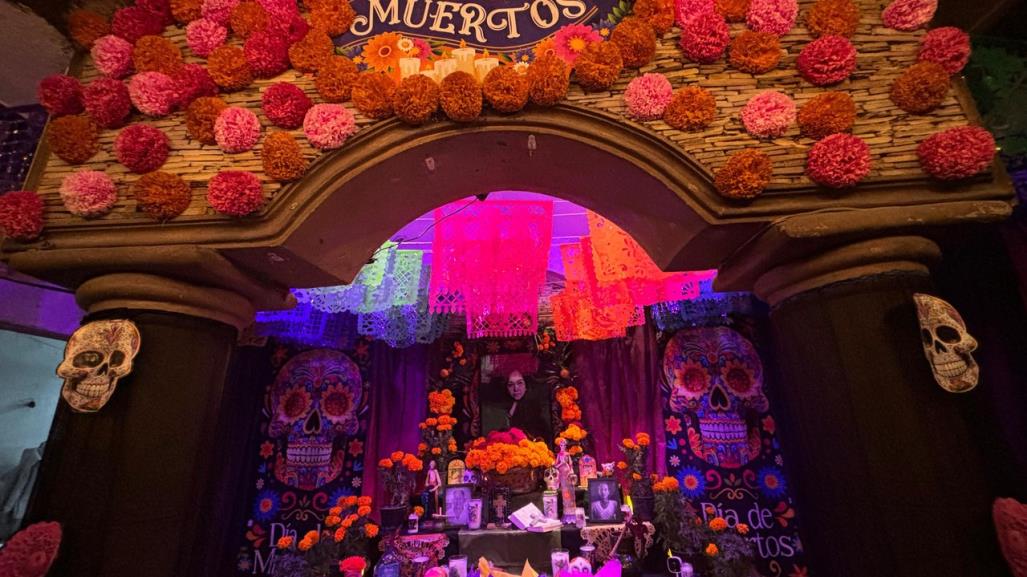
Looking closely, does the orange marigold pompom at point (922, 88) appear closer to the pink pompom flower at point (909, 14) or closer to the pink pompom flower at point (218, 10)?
the pink pompom flower at point (909, 14)

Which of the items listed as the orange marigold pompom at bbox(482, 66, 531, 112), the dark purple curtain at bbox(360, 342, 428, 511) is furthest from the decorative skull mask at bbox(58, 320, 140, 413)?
the dark purple curtain at bbox(360, 342, 428, 511)

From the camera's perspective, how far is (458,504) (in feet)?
11.4

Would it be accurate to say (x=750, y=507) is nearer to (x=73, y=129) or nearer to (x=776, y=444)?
(x=776, y=444)

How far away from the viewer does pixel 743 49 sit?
1522 millimetres

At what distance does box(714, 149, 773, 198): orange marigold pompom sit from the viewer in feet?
4.50

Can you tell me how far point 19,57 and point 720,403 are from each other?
535 centimetres

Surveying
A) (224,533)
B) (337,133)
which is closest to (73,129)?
(337,133)

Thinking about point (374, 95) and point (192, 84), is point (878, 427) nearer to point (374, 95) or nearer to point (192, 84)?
point (374, 95)

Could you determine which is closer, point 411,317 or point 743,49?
point 743,49

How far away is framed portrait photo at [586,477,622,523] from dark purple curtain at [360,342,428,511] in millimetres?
2036

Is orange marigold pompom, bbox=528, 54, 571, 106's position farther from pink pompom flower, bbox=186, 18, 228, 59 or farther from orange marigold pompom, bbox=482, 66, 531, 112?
pink pompom flower, bbox=186, 18, 228, 59

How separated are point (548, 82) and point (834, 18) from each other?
1004mm

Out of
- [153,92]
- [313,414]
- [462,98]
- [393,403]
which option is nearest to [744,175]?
[462,98]

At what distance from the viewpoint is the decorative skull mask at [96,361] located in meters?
1.36
